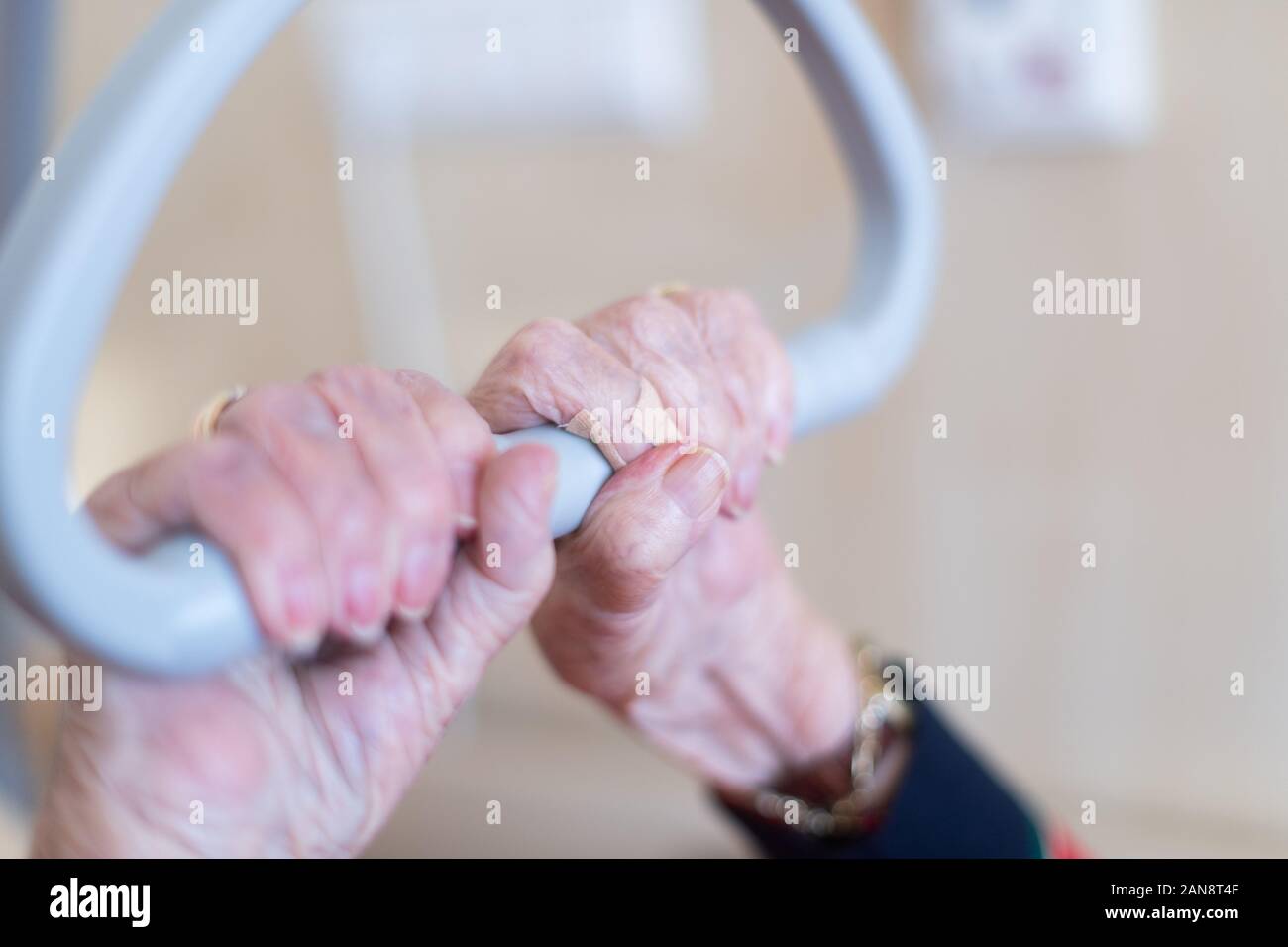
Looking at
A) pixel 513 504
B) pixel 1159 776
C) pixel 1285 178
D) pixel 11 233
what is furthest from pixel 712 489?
pixel 1159 776

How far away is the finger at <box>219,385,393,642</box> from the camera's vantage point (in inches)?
12.3

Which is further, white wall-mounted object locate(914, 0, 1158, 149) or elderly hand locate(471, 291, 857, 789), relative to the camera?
white wall-mounted object locate(914, 0, 1158, 149)

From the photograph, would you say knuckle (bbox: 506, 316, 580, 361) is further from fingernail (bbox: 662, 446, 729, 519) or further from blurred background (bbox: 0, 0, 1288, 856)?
blurred background (bbox: 0, 0, 1288, 856)

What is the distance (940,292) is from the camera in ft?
3.93

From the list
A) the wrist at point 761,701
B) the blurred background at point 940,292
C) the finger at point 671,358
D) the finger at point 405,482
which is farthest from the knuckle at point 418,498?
the blurred background at point 940,292

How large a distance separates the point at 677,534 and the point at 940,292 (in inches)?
34.4

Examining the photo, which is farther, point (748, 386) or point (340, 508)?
point (748, 386)

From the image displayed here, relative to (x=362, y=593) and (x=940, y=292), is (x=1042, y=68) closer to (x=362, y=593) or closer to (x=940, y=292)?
(x=940, y=292)

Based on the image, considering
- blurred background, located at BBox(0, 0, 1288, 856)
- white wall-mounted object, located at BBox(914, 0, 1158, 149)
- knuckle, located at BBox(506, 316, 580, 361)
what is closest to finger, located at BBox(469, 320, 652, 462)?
knuckle, located at BBox(506, 316, 580, 361)

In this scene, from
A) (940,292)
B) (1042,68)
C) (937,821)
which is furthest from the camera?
(940,292)

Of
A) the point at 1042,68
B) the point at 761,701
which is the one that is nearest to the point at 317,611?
the point at 761,701

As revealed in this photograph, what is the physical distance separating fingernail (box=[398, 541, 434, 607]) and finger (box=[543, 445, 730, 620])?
0.22 feet

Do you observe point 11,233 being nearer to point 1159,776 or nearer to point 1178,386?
point 1178,386

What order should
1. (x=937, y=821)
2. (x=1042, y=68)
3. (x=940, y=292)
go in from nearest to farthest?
(x=937, y=821) < (x=1042, y=68) < (x=940, y=292)
